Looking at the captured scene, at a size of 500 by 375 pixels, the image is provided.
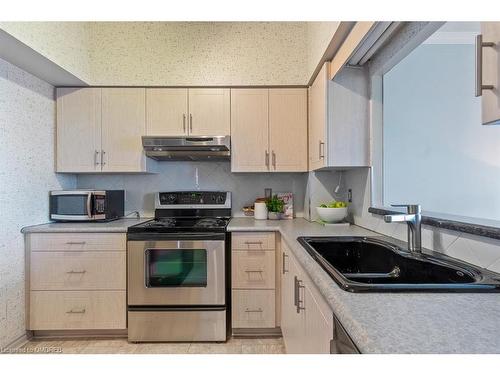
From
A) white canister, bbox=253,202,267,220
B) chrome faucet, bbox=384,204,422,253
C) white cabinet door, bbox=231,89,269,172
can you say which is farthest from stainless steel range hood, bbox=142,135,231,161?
chrome faucet, bbox=384,204,422,253

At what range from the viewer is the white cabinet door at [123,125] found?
2.59m

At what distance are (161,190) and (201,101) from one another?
37.0 inches

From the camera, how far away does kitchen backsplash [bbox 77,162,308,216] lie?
9.52ft

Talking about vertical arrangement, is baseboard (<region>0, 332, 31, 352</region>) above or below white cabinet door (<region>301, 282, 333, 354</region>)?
below

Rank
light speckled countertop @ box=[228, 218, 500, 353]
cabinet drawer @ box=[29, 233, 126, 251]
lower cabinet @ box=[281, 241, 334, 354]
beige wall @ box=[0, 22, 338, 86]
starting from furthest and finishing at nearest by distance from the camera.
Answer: beige wall @ box=[0, 22, 338, 86], cabinet drawer @ box=[29, 233, 126, 251], lower cabinet @ box=[281, 241, 334, 354], light speckled countertop @ box=[228, 218, 500, 353]

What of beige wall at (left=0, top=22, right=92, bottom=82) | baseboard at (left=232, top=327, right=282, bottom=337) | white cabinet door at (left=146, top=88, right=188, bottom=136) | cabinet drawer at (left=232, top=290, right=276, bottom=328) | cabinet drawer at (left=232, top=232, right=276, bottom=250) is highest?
beige wall at (left=0, top=22, right=92, bottom=82)

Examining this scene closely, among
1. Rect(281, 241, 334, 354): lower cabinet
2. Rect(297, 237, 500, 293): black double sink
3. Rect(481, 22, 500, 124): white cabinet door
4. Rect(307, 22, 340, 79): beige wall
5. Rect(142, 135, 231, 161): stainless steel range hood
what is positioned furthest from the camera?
Rect(142, 135, 231, 161): stainless steel range hood

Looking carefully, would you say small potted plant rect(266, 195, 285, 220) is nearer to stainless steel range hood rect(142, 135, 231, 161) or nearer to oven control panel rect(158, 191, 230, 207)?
oven control panel rect(158, 191, 230, 207)

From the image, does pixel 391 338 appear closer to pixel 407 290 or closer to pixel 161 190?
pixel 407 290

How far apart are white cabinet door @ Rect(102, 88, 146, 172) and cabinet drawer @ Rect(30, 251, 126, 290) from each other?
755 mm

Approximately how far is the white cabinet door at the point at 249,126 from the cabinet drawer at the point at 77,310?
56.9 inches

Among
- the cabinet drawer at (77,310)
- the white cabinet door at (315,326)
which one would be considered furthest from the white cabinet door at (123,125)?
the white cabinet door at (315,326)

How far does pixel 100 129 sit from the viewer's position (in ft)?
8.52

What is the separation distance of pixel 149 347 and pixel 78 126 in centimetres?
190
